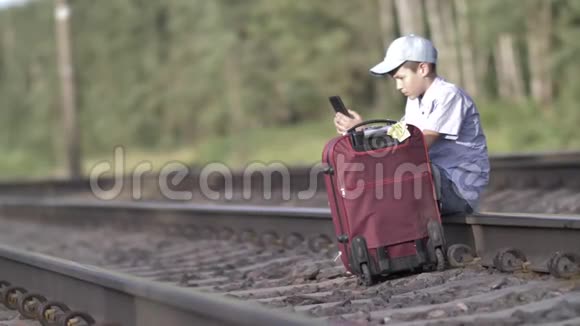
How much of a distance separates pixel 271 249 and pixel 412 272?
6.04 feet

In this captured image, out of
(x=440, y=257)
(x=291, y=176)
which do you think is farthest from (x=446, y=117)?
(x=291, y=176)

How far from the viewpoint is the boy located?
4.73 meters

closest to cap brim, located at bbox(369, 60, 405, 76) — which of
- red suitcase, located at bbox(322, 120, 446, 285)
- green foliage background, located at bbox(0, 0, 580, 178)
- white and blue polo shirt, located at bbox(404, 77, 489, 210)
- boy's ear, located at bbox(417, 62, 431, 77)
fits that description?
boy's ear, located at bbox(417, 62, 431, 77)

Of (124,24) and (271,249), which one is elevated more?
(124,24)

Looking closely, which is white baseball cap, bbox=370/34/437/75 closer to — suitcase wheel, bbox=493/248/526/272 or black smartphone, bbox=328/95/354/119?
black smartphone, bbox=328/95/354/119

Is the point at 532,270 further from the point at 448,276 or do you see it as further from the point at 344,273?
the point at 344,273

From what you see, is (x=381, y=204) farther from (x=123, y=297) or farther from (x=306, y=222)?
(x=306, y=222)

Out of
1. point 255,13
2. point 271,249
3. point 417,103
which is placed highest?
point 255,13

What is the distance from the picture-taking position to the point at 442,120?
4.73 meters

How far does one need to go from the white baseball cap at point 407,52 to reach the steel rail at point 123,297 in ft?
5.66

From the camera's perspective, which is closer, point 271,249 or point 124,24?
point 271,249

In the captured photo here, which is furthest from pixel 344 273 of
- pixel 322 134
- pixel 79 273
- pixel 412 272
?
pixel 322 134

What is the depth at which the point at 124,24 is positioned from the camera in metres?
49.1

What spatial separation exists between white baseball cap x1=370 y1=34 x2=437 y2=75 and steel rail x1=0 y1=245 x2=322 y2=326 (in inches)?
67.9
